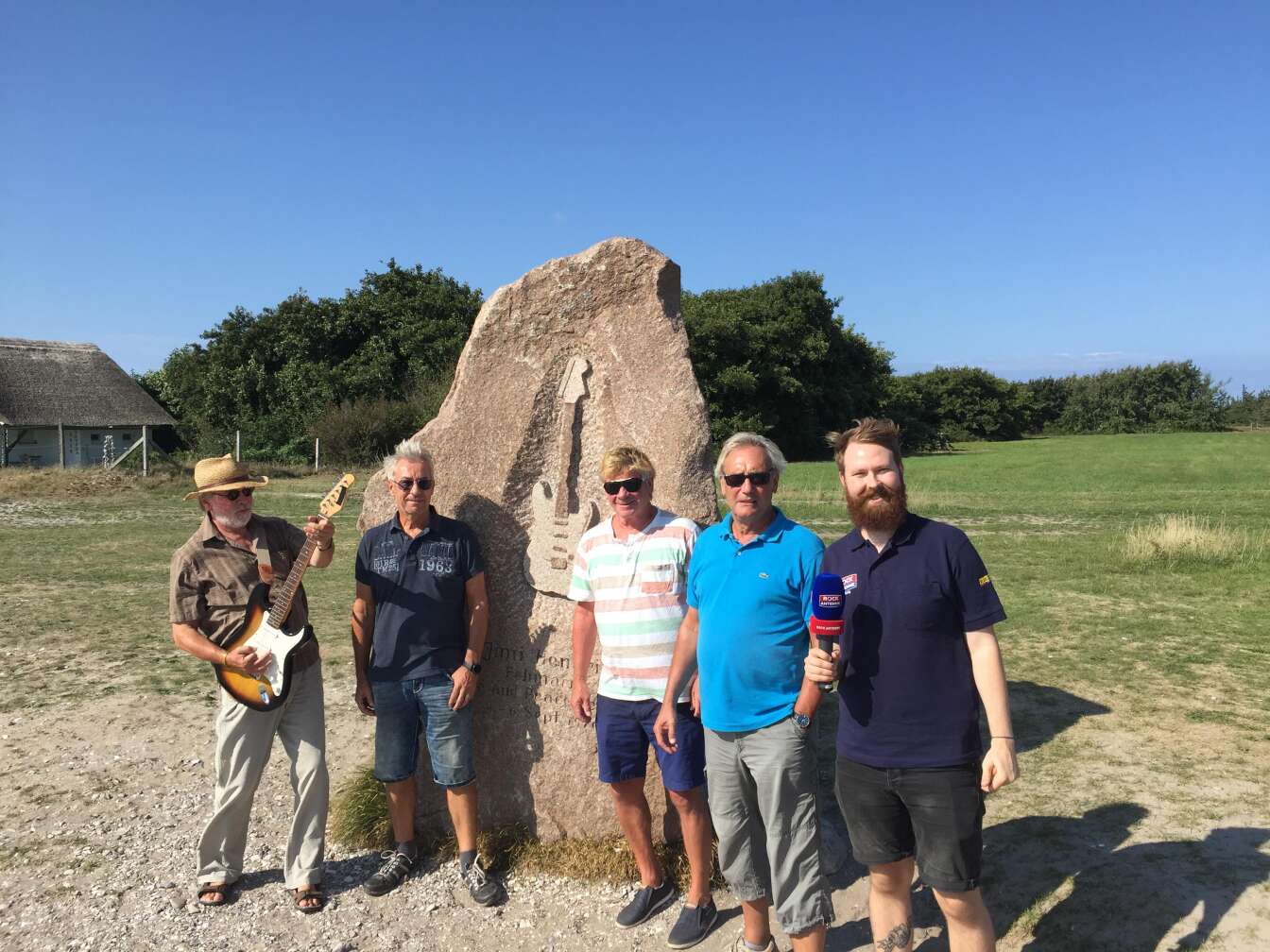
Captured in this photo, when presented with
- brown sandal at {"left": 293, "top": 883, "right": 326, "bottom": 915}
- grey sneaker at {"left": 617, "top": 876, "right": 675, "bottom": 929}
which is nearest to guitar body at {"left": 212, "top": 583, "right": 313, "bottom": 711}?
brown sandal at {"left": 293, "top": 883, "right": 326, "bottom": 915}

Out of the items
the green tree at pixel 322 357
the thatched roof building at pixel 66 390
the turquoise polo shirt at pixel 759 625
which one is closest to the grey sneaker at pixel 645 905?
the turquoise polo shirt at pixel 759 625

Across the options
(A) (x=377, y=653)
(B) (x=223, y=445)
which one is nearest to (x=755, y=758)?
(A) (x=377, y=653)

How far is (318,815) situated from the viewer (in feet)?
13.4

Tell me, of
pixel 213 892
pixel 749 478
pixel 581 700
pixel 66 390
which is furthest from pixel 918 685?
pixel 66 390

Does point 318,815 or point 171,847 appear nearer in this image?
point 318,815

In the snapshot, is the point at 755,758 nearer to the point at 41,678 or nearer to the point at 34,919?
the point at 34,919

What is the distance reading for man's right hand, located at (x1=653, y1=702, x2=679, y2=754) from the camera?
356cm

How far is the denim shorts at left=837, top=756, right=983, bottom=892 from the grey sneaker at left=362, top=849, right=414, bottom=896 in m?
2.42

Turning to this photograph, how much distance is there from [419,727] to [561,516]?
1.26 m

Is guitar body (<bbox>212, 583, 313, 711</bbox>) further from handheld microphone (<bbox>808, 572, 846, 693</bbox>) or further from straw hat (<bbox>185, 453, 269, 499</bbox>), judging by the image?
handheld microphone (<bbox>808, 572, 846, 693</bbox>)

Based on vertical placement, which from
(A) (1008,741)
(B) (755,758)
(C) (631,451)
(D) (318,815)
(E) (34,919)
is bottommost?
(E) (34,919)

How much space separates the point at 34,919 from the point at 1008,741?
4.16 m

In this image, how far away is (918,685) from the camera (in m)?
2.80

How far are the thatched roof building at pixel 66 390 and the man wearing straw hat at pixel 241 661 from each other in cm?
2596
